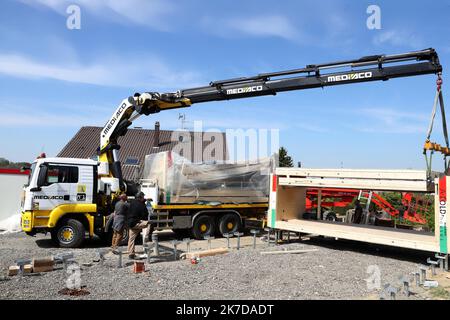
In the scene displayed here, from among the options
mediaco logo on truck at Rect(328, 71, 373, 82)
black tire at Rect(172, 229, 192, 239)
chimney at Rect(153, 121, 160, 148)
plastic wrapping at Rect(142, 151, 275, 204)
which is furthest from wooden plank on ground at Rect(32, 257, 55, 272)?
chimney at Rect(153, 121, 160, 148)

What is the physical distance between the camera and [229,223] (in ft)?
46.4

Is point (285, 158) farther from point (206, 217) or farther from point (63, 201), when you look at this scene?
point (63, 201)

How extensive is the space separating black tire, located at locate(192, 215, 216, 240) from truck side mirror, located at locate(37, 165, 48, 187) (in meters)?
4.80

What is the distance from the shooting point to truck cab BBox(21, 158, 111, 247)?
10.9 metres

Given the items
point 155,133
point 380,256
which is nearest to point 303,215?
point 380,256

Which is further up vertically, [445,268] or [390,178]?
[390,178]

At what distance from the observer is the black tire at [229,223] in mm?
13923

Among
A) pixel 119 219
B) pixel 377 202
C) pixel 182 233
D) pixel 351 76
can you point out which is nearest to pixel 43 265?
pixel 119 219

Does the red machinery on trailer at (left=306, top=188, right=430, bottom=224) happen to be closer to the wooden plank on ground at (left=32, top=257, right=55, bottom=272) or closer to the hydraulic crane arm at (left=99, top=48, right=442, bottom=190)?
the hydraulic crane arm at (left=99, top=48, right=442, bottom=190)

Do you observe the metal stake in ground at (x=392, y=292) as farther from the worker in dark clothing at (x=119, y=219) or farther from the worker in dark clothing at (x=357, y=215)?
the worker in dark clothing at (x=357, y=215)

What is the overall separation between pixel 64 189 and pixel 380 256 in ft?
27.9

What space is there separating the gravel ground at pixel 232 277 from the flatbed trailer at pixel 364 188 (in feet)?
1.78
